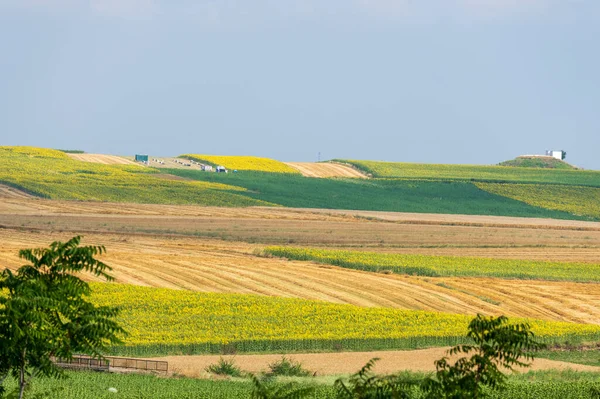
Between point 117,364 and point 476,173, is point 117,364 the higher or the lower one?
the lower one

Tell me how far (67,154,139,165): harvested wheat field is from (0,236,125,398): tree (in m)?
128

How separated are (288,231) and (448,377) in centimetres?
6939

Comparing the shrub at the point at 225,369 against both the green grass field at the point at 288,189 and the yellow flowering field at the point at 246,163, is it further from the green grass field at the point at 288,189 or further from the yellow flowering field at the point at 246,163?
the yellow flowering field at the point at 246,163

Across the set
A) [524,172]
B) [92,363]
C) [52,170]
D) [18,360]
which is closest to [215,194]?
[52,170]

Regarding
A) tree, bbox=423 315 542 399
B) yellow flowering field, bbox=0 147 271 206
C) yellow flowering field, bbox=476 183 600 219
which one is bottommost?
tree, bbox=423 315 542 399

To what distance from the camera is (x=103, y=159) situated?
490 feet

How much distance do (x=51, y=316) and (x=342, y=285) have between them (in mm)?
40919

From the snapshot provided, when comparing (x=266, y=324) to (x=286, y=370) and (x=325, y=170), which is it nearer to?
(x=286, y=370)

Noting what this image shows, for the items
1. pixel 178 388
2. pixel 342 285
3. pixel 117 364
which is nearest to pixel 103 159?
pixel 342 285

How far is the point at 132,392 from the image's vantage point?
29.7 meters

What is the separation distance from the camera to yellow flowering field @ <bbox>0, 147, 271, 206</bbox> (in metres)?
107

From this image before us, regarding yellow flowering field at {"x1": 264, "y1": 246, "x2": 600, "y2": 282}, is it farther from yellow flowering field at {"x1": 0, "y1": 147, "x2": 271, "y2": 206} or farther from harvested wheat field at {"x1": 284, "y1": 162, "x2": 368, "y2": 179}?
harvested wheat field at {"x1": 284, "y1": 162, "x2": 368, "y2": 179}

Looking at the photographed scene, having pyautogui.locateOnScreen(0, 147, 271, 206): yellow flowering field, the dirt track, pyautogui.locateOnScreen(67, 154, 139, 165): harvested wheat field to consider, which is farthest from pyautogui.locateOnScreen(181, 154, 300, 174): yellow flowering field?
the dirt track

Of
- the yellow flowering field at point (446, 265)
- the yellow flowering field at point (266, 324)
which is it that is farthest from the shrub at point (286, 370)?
the yellow flowering field at point (446, 265)
